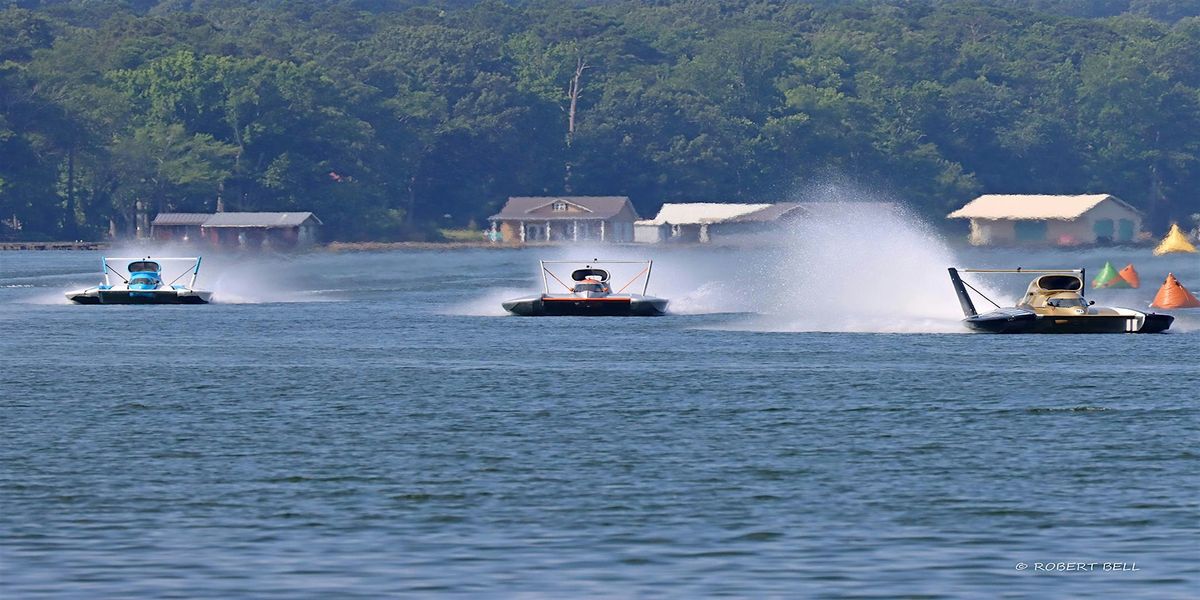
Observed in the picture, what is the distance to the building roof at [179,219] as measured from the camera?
197 meters

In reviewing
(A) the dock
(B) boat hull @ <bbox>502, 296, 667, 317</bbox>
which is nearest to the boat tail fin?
(B) boat hull @ <bbox>502, 296, 667, 317</bbox>

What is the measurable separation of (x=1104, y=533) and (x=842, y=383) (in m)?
21.9

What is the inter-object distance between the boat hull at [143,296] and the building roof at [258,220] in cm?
11244

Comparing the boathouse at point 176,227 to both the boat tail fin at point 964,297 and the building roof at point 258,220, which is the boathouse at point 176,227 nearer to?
the building roof at point 258,220

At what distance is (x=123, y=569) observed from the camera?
2495 centimetres

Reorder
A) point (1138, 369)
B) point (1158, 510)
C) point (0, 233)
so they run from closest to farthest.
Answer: point (1158, 510), point (1138, 369), point (0, 233)

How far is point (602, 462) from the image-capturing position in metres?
34.4

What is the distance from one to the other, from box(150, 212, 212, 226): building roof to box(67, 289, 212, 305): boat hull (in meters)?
114

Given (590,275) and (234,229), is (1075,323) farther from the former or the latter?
(234,229)

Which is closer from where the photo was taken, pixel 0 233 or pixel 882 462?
pixel 882 462

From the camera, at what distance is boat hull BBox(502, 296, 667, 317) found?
73.1 meters

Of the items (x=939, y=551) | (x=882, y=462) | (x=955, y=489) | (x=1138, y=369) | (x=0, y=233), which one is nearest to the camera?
(x=939, y=551)

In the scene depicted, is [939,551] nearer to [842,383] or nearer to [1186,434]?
[1186,434]

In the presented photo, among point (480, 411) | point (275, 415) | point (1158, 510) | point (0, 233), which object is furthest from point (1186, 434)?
point (0, 233)
